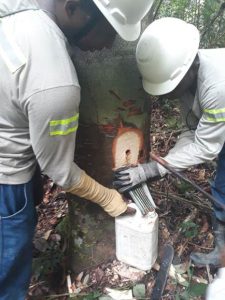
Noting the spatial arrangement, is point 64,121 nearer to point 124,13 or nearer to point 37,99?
point 37,99

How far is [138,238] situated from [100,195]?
0.36 meters

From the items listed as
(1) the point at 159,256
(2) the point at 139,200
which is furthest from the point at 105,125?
(1) the point at 159,256

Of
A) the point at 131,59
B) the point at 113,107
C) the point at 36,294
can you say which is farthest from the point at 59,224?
the point at 131,59

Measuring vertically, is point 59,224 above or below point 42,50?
below

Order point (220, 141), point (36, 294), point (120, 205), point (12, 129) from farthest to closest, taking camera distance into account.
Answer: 1. point (36, 294)
2. point (220, 141)
3. point (120, 205)
4. point (12, 129)

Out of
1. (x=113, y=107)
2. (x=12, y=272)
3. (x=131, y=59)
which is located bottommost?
(x=12, y=272)

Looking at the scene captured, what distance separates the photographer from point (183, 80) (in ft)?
6.89

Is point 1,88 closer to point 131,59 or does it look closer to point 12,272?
point 131,59

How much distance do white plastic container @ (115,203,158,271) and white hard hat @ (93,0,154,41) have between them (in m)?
0.91

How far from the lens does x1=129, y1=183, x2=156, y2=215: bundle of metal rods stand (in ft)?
6.80

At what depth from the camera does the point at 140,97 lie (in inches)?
77.3

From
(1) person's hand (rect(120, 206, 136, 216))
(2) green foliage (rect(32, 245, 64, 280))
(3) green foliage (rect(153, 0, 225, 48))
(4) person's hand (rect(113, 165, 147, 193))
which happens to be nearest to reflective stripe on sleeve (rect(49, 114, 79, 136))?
(4) person's hand (rect(113, 165, 147, 193))

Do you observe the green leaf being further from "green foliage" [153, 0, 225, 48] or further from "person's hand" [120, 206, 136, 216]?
"green foliage" [153, 0, 225, 48]

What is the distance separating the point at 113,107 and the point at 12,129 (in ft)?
1.74
